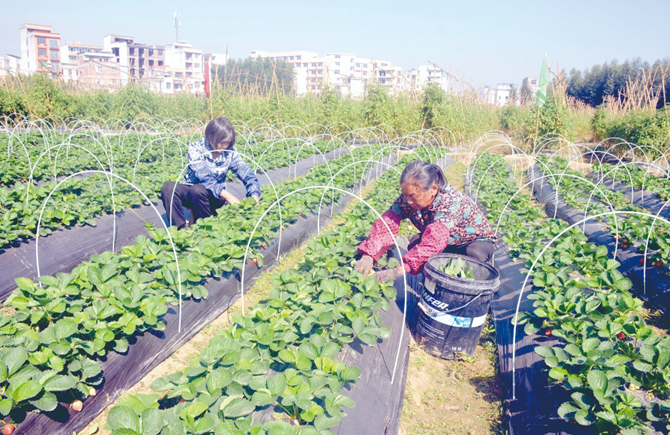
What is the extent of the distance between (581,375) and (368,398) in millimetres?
1141

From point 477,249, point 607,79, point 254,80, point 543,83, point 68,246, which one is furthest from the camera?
point 254,80

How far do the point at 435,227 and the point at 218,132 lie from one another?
2.74 m

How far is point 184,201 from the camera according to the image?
16.2ft

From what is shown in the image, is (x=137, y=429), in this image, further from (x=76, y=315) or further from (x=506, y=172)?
(x=506, y=172)

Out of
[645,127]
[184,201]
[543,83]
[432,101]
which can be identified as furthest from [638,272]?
[432,101]

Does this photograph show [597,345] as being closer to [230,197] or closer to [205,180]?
[230,197]

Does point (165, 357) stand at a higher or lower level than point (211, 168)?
lower

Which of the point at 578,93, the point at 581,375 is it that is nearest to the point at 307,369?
the point at 581,375

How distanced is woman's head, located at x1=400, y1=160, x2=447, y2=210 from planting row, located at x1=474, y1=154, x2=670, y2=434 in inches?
36.8

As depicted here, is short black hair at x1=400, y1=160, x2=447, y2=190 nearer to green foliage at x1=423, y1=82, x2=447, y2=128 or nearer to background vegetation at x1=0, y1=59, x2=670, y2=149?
background vegetation at x1=0, y1=59, x2=670, y2=149

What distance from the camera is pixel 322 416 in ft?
6.00

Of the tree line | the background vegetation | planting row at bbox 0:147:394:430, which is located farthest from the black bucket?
the tree line

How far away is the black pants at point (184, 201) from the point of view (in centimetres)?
480

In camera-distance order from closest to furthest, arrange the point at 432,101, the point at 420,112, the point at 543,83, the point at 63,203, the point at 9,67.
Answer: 1. the point at 63,203
2. the point at 543,83
3. the point at 432,101
4. the point at 420,112
5. the point at 9,67
